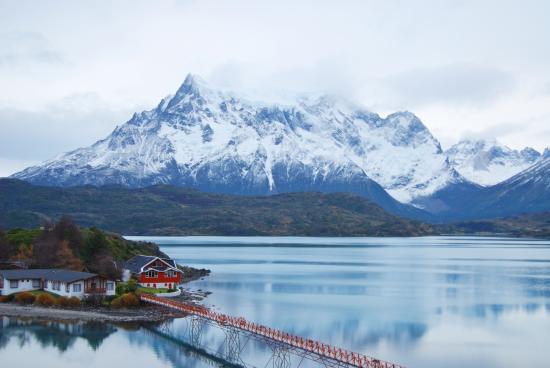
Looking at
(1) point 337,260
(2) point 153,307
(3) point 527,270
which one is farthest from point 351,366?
(1) point 337,260

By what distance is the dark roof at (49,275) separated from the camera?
76750 millimetres

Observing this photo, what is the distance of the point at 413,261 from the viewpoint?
6609 inches

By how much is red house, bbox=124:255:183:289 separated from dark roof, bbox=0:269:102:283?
10293 millimetres

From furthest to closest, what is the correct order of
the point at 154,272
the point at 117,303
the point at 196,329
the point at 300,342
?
the point at 154,272 < the point at 117,303 < the point at 196,329 < the point at 300,342

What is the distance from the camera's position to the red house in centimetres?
8850

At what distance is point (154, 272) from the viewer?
89062 millimetres

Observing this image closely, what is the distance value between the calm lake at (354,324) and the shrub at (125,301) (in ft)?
24.0

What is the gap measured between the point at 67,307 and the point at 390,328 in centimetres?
3324

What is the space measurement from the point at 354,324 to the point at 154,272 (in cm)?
2814

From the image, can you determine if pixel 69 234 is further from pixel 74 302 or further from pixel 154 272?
pixel 74 302

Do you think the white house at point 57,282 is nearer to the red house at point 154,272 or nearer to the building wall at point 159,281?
the red house at point 154,272

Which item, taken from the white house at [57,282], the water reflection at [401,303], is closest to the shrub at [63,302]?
the white house at [57,282]

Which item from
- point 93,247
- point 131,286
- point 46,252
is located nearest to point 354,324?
point 131,286

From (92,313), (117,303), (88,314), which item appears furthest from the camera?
(117,303)
